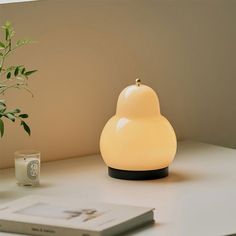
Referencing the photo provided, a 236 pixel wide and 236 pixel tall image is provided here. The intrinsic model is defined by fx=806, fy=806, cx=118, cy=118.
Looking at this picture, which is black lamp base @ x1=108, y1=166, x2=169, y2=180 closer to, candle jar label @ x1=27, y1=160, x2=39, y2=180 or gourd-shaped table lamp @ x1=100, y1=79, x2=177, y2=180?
gourd-shaped table lamp @ x1=100, y1=79, x2=177, y2=180

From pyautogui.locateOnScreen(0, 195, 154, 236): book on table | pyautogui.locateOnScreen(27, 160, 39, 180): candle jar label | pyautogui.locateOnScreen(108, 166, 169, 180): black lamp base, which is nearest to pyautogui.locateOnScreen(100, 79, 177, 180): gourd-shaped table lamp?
pyautogui.locateOnScreen(108, 166, 169, 180): black lamp base

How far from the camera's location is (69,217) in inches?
61.2

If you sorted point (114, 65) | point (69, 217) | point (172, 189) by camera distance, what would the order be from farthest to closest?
1. point (114, 65)
2. point (172, 189)
3. point (69, 217)

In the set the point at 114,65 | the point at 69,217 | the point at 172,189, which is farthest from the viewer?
the point at 114,65

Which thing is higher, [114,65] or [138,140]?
[114,65]

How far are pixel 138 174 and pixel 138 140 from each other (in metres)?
0.09

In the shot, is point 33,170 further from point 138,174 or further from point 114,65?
point 114,65

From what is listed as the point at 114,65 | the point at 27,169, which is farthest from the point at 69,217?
the point at 114,65

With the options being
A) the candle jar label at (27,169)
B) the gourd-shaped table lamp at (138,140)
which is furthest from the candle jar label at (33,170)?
the gourd-shaped table lamp at (138,140)

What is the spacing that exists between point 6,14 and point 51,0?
0.14m

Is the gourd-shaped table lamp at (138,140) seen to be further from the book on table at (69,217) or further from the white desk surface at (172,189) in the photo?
the book on table at (69,217)

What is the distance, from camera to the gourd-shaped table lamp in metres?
1.98

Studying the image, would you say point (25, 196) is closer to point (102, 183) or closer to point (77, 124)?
point (102, 183)

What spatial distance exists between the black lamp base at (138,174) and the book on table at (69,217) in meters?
0.32
